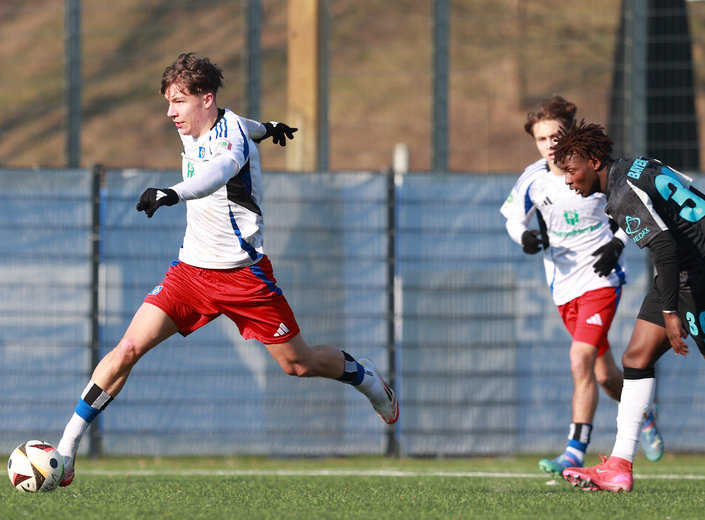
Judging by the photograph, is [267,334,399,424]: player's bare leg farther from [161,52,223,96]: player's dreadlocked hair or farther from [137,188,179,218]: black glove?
[161,52,223,96]: player's dreadlocked hair

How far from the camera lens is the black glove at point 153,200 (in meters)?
4.39

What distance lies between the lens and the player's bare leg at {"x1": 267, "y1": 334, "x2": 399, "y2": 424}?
5.49 m

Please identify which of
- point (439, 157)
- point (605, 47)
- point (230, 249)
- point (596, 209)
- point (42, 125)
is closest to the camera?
point (230, 249)

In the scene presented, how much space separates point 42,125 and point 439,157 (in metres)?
25.5

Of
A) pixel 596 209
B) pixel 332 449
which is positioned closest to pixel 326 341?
pixel 332 449

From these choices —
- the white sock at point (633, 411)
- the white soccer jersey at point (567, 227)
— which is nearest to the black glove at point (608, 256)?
the white soccer jersey at point (567, 227)

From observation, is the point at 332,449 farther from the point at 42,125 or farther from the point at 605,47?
the point at 42,125

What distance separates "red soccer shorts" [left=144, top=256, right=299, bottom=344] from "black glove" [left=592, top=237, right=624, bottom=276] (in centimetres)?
225

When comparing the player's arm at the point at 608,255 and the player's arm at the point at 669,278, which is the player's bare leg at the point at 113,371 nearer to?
the player's arm at the point at 669,278

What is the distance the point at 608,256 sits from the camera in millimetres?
6312

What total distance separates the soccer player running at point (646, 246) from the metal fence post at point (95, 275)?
466 cm

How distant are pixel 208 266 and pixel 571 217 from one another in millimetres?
2644

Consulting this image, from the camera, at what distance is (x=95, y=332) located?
27.6ft

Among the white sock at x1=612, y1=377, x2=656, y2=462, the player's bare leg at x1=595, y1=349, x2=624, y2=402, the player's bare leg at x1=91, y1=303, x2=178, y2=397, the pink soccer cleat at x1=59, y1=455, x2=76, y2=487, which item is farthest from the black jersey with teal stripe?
the pink soccer cleat at x1=59, y1=455, x2=76, y2=487
